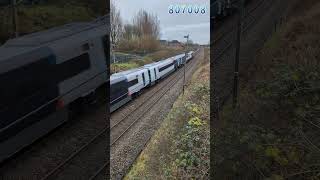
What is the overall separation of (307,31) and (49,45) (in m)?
9.52

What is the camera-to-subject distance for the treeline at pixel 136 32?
481 inches

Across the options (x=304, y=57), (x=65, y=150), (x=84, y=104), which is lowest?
(x=65, y=150)

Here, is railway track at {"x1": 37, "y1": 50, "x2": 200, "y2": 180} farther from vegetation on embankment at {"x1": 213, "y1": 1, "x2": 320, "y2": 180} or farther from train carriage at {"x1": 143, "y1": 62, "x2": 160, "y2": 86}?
vegetation on embankment at {"x1": 213, "y1": 1, "x2": 320, "y2": 180}

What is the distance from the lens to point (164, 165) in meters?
12.2

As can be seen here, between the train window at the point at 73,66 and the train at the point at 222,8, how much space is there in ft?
28.6

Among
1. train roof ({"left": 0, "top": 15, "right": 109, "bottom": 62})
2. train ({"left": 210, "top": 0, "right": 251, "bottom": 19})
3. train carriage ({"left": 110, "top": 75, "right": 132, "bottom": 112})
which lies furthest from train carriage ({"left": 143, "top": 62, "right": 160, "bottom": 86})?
train ({"left": 210, "top": 0, "right": 251, "bottom": 19})

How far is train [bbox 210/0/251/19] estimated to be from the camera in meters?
23.0

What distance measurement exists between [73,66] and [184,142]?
5.36m

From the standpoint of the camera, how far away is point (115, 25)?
12.7 m

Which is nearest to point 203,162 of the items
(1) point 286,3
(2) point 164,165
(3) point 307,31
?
(2) point 164,165

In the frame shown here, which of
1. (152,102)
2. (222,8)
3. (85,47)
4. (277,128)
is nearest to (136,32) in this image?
(152,102)

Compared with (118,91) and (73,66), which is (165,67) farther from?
(73,66)

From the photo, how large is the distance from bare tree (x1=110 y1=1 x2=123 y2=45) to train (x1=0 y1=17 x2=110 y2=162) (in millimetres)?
2695

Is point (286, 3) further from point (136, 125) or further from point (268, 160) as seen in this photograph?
point (268, 160)
